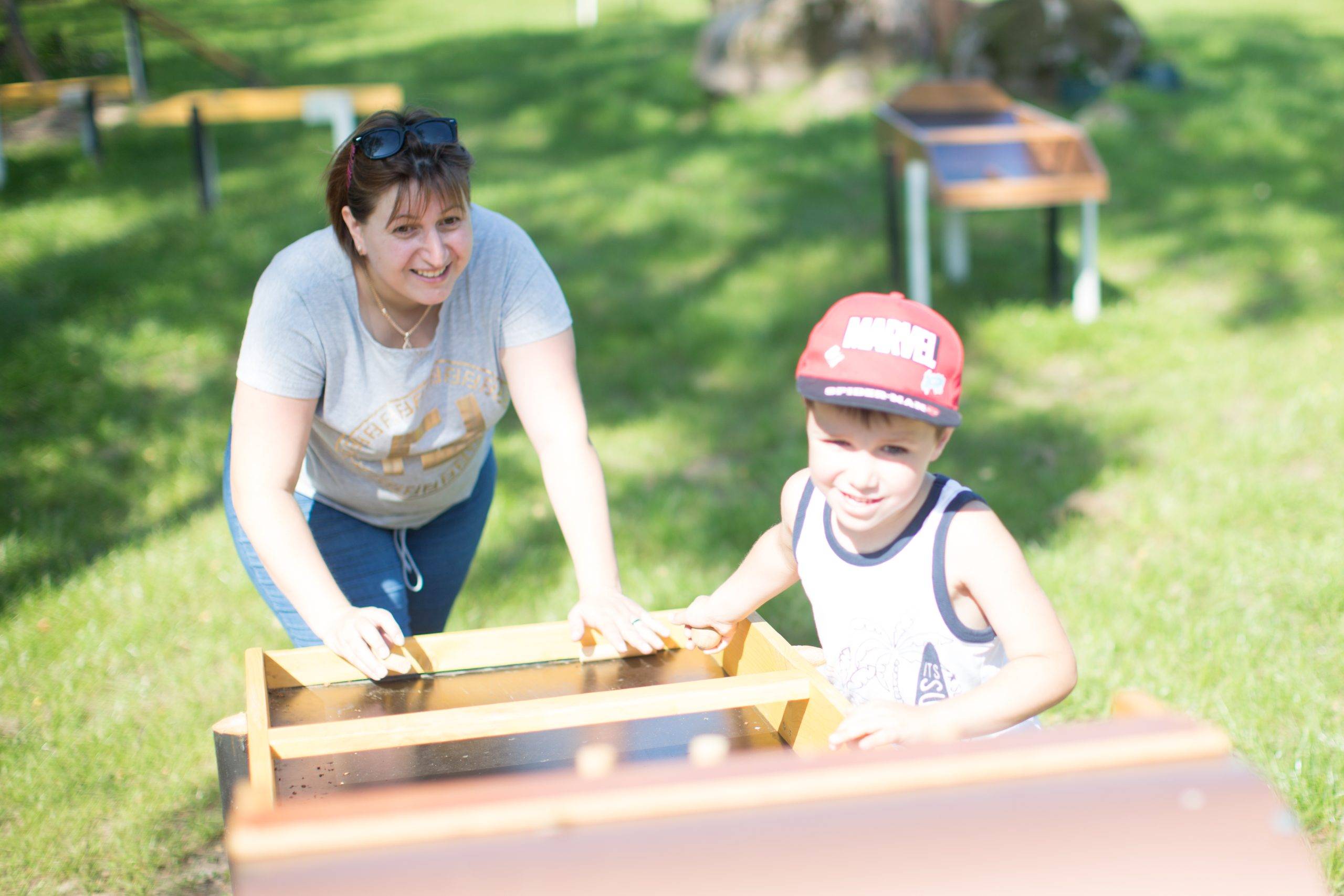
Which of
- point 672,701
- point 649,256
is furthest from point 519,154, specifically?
point 672,701

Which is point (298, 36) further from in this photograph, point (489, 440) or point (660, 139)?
point (489, 440)

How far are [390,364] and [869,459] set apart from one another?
1.05 metres

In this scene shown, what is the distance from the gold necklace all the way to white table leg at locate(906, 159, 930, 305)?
4159 millimetres

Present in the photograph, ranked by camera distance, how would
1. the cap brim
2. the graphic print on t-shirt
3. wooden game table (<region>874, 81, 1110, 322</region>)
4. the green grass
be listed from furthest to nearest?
1. wooden game table (<region>874, 81, 1110, 322</region>)
2. the green grass
3. the graphic print on t-shirt
4. the cap brim

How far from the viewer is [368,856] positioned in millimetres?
1136

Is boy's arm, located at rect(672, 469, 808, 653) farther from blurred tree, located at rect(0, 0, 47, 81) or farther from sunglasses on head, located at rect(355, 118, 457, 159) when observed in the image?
blurred tree, located at rect(0, 0, 47, 81)

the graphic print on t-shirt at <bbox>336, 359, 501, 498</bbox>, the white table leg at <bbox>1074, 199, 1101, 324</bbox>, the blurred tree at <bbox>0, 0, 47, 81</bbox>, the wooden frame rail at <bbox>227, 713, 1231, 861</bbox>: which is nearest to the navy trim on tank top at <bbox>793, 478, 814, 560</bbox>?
the graphic print on t-shirt at <bbox>336, 359, 501, 498</bbox>

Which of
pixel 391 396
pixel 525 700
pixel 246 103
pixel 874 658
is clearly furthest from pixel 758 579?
pixel 246 103

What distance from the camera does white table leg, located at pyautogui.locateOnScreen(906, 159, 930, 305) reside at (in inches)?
247

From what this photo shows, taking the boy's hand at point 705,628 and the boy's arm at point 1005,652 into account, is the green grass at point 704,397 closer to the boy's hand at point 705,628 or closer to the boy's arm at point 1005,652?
the boy's arm at point 1005,652

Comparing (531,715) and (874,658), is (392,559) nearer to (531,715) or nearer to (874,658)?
(531,715)

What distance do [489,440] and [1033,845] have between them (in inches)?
74.2

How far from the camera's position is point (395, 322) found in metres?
2.46

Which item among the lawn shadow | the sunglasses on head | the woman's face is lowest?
the lawn shadow
